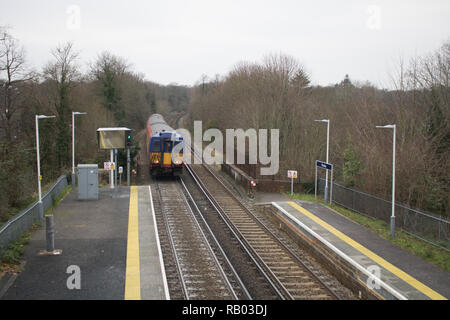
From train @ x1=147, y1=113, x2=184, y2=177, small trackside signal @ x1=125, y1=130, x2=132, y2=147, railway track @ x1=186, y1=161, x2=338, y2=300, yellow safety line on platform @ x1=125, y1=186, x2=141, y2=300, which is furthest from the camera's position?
train @ x1=147, y1=113, x2=184, y2=177

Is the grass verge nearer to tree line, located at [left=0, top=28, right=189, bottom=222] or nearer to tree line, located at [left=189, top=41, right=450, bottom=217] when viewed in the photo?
tree line, located at [left=189, top=41, right=450, bottom=217]

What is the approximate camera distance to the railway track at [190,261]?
9.69 m

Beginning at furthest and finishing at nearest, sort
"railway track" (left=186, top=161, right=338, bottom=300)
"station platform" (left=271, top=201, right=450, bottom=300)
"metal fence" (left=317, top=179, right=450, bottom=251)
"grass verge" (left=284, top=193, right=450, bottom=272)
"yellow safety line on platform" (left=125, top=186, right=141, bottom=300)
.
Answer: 1. "metal fence" (left=317, top=179, right=450, bottom=251)
2. "grass verge" (left=284, top=193, right=450, bottom=272)
3. "railway track" (left=186, top=161, right=338, bottom=300)
4. "station platform" (left=271, top=201, right=450, bottom=300)
5. "yellow safety line on platform" (left=125, top=186, right=141, bottom=300)

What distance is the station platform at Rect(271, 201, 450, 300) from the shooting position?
9320 millimetres

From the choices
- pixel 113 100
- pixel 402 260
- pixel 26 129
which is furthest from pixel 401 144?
pixel 113 100

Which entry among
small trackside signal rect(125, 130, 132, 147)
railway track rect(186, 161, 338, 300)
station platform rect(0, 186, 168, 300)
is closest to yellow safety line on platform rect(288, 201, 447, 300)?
railway track rect(186, 161, 338, 300)

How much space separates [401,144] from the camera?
18.2m

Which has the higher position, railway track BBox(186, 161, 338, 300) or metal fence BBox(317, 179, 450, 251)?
metal fence BBox(317, 179, 450, 251)

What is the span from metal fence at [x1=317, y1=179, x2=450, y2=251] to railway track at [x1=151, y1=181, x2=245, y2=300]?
707cm

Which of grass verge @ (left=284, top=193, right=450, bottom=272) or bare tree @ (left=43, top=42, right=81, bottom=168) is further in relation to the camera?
bare tree @ (left=43, top=42, right=81, bottom=168)

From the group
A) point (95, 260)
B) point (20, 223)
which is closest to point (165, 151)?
point (20, 223)

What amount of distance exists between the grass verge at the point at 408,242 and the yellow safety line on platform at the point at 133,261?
334 inches

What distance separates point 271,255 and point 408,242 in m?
4.69

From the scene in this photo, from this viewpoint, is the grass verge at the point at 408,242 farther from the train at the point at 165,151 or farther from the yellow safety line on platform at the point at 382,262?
the train at the point at 165,151
